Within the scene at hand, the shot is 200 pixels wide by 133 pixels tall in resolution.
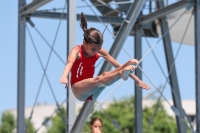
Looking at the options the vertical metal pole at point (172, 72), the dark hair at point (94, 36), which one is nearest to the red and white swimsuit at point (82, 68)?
the dark hair at point (94, 36)

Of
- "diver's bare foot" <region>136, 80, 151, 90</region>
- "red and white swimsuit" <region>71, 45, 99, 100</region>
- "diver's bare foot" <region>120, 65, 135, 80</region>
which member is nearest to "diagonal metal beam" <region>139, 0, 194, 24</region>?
"red and white swimsuit" <region>71, 45, 99, 100</region>

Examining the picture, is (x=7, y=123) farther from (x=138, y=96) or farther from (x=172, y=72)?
(x=172, y=72)

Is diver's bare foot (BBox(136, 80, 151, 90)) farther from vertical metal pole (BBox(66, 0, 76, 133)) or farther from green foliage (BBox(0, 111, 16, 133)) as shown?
green foliage (BBox(0, 111, 16, 133))

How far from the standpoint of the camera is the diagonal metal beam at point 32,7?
15579mm

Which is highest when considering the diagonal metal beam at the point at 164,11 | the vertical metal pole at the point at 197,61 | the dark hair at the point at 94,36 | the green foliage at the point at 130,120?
the green foliage at the point at 130,120

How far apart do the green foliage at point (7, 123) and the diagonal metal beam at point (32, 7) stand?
34519mm

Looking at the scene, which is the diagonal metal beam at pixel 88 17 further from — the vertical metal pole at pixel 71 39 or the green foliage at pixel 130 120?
the green foliage at pixel 130 120

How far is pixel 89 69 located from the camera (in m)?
9.71

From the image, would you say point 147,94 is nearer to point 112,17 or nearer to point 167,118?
point 167,118

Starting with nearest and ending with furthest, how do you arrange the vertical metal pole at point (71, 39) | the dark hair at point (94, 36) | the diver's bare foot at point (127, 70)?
the diver's bare foot at point (127, 70) < the dark hair at point (94, 36) < the vertical metal pole at point (71, 39)

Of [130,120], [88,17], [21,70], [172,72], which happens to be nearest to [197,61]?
[172,72]

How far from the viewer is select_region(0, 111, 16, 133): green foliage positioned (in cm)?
5077

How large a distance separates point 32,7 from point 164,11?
314 centimetres

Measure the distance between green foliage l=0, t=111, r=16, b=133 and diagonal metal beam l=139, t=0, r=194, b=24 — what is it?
3494cm
